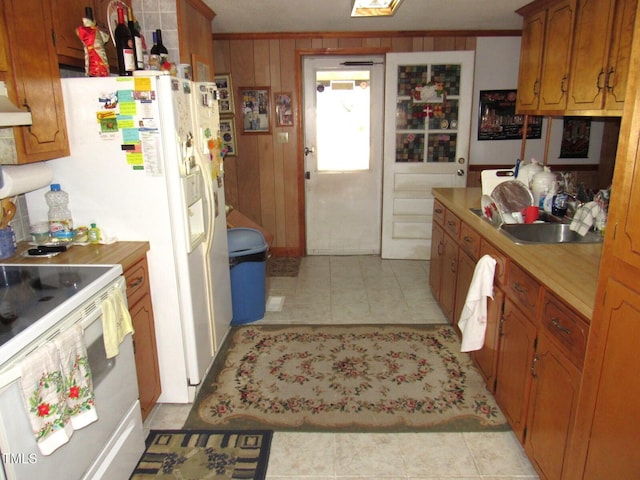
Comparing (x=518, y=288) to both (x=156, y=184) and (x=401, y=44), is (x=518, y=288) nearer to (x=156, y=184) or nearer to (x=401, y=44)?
(x=156, y=184)

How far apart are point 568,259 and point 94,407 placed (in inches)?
77.5

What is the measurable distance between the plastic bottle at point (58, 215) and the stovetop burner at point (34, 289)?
291 millimetres

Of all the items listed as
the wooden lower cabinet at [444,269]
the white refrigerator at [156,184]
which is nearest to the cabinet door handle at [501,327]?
the wooden lower cabinet at [444,269]

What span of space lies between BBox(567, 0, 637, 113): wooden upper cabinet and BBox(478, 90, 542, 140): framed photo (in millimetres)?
1873

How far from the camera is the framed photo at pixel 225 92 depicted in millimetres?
4652

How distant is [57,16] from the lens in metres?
2.09

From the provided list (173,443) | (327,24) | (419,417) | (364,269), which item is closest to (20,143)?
(173,443)

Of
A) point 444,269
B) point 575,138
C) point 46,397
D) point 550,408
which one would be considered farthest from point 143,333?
point 575,138

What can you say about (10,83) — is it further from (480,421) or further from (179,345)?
(480,421)

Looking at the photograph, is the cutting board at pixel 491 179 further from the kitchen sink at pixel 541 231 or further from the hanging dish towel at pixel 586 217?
the hanging dish towel at pixel 586 217

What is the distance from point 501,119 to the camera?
4.67m

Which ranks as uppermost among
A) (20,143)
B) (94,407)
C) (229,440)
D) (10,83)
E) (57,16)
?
(57,16)

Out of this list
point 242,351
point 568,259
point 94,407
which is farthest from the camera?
point 242,351

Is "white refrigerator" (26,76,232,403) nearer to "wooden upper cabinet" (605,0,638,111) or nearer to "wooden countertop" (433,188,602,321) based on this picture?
"wooden countertop" (433,188,602,321)
